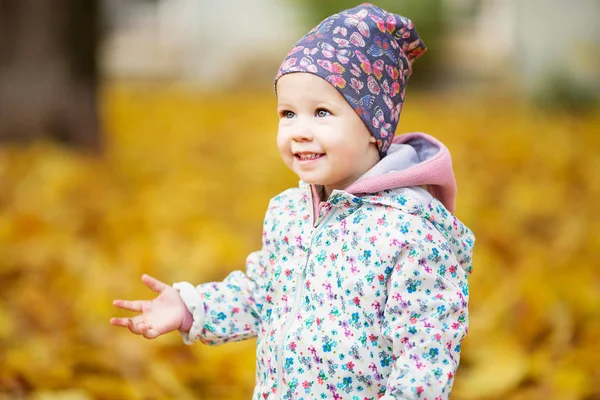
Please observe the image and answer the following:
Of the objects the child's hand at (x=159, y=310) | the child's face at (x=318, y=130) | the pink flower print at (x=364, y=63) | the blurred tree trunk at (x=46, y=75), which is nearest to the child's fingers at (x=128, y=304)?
the child's hand at (x=159, y=310)

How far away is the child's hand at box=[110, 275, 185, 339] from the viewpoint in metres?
1.76

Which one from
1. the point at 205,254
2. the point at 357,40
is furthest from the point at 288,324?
the point at 205,254

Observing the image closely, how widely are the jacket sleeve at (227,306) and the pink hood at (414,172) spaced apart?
0.25m

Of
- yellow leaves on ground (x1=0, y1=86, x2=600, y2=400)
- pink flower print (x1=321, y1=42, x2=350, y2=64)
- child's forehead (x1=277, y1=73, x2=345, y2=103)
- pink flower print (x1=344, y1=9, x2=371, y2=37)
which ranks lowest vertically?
yellow leaves on ground (x1=0, y1=86, x2=600, y2=400)

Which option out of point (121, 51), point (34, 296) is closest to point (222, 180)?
point (34, 296)

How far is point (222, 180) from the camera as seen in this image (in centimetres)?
554

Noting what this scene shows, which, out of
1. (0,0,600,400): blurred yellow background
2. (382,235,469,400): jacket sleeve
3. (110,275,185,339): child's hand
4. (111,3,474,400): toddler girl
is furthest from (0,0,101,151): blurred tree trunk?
(382,235,469,400): jacket sleeve

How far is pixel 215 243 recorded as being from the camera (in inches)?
147

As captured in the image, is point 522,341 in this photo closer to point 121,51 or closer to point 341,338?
point 341,338

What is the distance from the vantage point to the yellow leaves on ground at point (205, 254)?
104 inches

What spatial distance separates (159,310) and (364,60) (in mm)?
682

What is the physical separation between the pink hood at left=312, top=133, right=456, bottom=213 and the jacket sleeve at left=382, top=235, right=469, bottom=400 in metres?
0.13

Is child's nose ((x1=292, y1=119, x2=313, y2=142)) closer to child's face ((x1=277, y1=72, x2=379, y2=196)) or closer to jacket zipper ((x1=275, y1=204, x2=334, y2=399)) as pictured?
child's face ((x1=277, y1=72, x2=379, y2=196))

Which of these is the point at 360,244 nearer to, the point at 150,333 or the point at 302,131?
the point at 302,131
